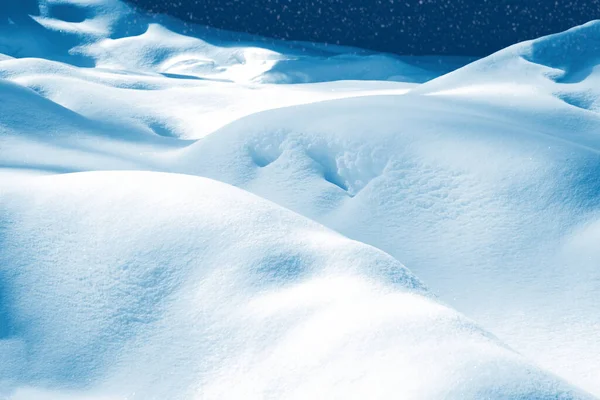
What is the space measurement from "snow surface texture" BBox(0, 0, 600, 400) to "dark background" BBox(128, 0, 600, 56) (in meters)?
1.99

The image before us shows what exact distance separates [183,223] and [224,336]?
1.12 ft

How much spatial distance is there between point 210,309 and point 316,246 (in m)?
0.24

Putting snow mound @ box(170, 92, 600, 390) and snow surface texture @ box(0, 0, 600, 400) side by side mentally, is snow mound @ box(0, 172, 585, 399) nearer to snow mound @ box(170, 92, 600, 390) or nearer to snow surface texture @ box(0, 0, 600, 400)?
snow surface texture @ box(0, 0, 600, 400)

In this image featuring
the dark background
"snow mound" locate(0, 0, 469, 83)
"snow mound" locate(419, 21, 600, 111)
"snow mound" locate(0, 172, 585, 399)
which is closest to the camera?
"snow mound" locate(0, 172, 585, 399)

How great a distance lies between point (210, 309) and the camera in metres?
1.27

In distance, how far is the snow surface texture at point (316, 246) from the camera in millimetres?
1087

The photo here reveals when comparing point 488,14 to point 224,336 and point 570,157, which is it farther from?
point 224,336

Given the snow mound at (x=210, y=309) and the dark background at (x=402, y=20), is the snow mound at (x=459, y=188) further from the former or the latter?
the dark background at (x=402, y=20)

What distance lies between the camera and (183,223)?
147 cm

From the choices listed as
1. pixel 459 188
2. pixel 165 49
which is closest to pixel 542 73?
pixel 459 188

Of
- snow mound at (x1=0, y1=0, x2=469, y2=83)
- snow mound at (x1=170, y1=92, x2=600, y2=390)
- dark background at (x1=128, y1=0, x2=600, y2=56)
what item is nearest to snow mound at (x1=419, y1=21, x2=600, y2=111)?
snow mound at (x1=170, y1=92, x2=600, y2=390)

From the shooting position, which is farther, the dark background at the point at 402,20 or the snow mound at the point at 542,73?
the dark background at the point at 402,20

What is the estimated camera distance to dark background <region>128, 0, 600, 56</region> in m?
4.94

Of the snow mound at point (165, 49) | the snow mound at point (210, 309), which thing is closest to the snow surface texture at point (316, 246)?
the snow mound at point (210, 309)
